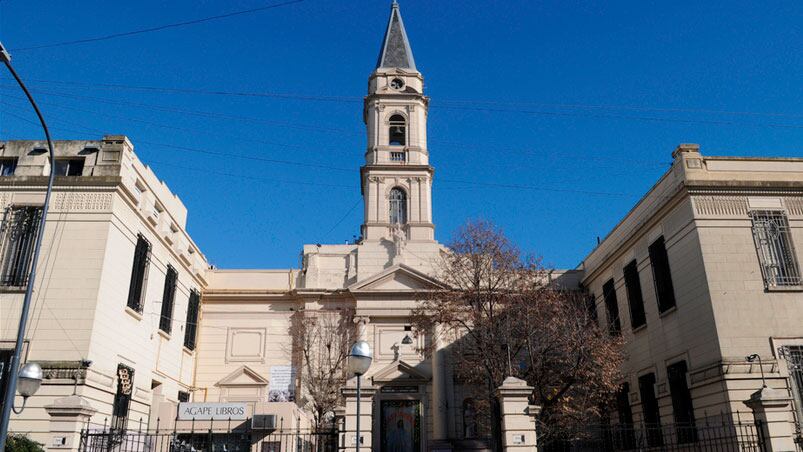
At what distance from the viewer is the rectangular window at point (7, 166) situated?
23250 millimetres

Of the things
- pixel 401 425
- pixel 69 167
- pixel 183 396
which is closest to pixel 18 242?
pixel 69 167

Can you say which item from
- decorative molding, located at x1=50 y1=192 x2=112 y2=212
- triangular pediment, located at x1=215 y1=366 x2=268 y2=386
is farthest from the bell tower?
decorative molding, located at x1=50 y1=192 x2=112 y2=212

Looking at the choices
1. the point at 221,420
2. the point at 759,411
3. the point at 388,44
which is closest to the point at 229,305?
the point at 221,420

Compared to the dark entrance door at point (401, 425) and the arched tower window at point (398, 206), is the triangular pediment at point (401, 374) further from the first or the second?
the arched tower window at point (398, 206)

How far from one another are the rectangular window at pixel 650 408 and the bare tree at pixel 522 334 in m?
1.12

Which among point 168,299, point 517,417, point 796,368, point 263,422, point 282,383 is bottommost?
point 517,417

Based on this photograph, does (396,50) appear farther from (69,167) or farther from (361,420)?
(361,420)

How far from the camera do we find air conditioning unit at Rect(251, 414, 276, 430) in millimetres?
23141

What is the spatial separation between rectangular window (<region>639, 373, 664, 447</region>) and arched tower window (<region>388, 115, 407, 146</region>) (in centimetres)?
1976

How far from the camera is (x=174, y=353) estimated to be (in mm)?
28500

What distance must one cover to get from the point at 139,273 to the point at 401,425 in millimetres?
14549

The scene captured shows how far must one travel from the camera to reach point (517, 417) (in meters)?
14.1

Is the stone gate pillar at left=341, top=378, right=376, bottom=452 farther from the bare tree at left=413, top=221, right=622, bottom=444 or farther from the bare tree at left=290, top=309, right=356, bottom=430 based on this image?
the bare tree at left=290, top=309, right=356, bottom=430

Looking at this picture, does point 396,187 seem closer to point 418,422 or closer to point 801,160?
point 418,422
